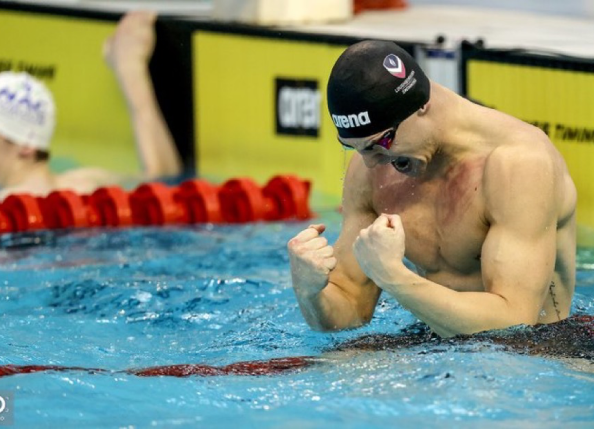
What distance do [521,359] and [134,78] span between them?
384 centimetres

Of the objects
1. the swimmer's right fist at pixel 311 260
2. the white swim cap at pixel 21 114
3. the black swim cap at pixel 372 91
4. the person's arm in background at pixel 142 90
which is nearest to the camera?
the black swim cap at pixel 372 91

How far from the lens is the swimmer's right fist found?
9.71 feet

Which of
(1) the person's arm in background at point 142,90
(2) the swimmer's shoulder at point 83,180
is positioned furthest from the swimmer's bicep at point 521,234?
(1) the person's arm in background at point 142,90

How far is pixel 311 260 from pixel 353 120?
0.35 meters

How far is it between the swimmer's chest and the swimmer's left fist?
0.90 ft

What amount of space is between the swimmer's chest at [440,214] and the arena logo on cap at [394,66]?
12.6 inches

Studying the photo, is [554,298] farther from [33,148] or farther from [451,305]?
[33,148]

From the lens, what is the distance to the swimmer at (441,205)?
112 inches

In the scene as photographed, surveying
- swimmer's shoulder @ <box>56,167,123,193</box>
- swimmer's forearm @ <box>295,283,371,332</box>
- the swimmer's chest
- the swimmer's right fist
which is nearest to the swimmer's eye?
the swimmer's chest

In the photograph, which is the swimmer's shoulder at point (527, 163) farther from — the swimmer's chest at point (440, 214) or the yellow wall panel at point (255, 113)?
the yellow wall panel at point (255, 113)

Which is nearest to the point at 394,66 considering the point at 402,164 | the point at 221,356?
the point at 402,164

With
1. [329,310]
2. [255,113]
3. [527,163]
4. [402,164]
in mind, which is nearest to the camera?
[527,163]

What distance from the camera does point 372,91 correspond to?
112 inches

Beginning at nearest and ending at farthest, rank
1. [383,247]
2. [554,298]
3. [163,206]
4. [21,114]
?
[383,247]
[554,298]
[163,206]
[21,114]
